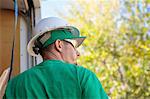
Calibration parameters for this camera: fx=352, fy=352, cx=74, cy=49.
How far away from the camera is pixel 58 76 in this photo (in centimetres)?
147

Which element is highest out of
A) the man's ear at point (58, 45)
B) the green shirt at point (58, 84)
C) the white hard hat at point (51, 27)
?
the white hard hat at point (51, 27)

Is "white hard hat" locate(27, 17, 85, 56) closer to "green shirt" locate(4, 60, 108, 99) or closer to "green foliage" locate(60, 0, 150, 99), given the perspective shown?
"green shirt" locate(4, 60, 108, 99)

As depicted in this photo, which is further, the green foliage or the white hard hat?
the green foliage

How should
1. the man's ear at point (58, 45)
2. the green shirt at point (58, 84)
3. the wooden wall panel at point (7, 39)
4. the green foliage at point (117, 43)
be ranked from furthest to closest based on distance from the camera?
the green foliage at point (117, 43) → the wooden wall panel at point (7, 39) → the man's ear at point (58, 45) → the green shirt at point (58, 84)

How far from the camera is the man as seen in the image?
1.43 metres

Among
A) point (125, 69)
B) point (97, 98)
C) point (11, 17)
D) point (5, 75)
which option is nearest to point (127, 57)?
point (125, 69)

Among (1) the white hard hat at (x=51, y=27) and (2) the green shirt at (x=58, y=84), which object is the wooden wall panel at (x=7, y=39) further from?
(2) the green shirt at (x=58, y=84)

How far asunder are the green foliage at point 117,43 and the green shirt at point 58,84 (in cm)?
653

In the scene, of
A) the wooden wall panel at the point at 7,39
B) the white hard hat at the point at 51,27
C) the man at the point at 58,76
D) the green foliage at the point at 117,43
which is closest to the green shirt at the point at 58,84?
the man at the point at 58,76

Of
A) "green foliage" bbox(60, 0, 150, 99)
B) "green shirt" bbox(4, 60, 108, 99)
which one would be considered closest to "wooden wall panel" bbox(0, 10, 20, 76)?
"green shirt" bbox(4, 60, 108, 99)

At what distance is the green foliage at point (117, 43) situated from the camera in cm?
796

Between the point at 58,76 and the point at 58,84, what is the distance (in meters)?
0.04

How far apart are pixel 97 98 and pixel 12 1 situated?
142 cm

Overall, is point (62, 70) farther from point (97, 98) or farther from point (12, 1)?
point (12, 1)
